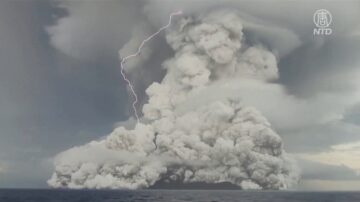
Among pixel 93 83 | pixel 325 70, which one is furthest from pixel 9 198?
pixel 325 70

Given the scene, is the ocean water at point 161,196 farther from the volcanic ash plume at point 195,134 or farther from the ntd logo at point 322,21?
the ntd logo at point 322,21

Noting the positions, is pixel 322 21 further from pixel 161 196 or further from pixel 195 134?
pixel 161 196

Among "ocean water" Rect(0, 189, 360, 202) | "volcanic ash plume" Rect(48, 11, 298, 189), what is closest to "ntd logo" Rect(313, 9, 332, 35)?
"volcanic ash plume" Rect(48, 11, 298, 189)

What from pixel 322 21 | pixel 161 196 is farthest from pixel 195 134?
pixel 322 21

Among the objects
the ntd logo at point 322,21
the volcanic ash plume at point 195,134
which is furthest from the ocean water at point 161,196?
the ntd logo at point 322,21

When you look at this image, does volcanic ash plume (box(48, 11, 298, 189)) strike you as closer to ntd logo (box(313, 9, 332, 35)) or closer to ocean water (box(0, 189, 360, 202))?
ocean water (box(0, 189, 360, 202))

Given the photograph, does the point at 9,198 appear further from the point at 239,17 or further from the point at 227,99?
the point at 239,17
